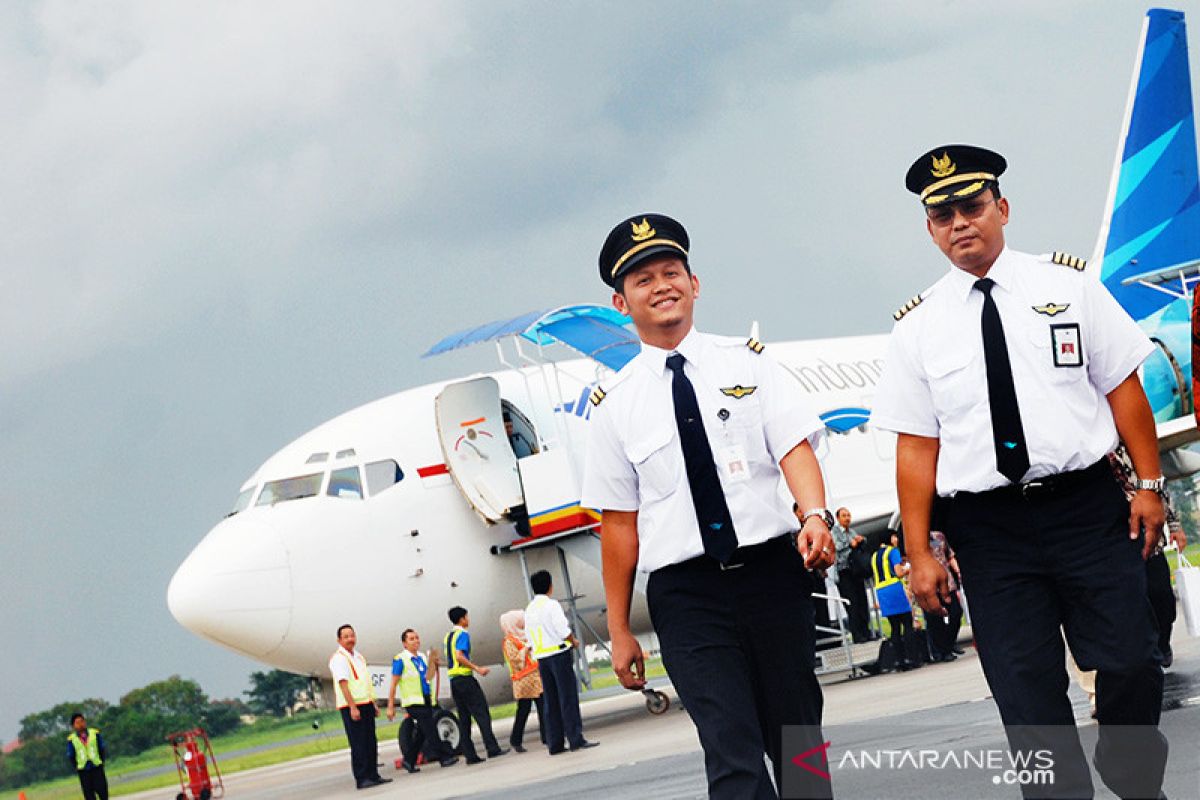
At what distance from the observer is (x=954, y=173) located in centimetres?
479

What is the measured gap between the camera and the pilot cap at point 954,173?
15.6 feet

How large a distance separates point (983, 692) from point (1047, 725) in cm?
769

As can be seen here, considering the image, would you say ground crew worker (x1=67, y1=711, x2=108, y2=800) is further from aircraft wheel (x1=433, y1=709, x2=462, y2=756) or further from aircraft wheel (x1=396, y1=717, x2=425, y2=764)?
aircraft wheel (x1=433, y1=709, x2=462, y2=756)

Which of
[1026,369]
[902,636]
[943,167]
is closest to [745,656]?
[1026,369]

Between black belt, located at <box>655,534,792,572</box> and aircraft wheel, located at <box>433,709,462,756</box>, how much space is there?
11498 mm

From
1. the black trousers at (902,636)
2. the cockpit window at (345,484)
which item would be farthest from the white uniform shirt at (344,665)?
the black trousers at (902,636)

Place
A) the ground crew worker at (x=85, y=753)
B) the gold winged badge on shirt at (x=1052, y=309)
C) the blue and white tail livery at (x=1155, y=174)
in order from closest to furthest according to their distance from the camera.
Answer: the gold winged badge on shirt at (x=1052, y=309), the ground crew worker at (x=85, y=753), the blue and white tail livery at (x=1155, y=174)

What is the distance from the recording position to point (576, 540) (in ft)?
55.1

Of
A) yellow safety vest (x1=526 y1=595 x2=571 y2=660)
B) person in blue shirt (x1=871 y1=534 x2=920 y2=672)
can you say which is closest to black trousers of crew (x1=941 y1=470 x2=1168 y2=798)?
yellow safety vest (x1=526 y1=595 x2=571 y2=660)

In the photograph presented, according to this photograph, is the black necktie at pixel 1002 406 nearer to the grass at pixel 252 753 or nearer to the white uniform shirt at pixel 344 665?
the white uniform shirt at pixel 344 665

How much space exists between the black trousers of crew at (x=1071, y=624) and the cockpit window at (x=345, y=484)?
12098mm

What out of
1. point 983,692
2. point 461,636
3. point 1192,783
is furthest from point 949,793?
point 461,636

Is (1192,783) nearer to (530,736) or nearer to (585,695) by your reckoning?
(585,695)

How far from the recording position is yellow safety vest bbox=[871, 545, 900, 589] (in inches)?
641
